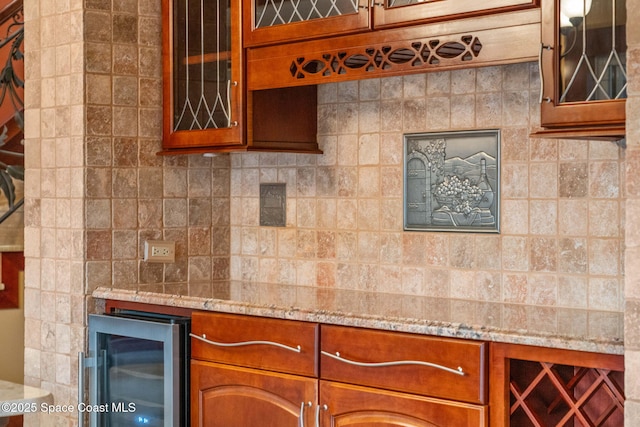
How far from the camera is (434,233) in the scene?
308 centimetres

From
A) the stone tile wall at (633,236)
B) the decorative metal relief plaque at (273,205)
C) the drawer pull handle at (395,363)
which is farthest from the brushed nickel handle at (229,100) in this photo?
the stone tile wall at (633,236)

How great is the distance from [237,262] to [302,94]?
0.79m

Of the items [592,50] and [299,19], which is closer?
[592,50]

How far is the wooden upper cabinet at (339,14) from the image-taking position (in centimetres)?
257

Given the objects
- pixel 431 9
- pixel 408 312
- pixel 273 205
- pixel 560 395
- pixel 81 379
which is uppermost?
pixel 431 9

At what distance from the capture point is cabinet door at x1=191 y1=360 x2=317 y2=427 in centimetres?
271

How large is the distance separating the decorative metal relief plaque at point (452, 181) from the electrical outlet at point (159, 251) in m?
0.97

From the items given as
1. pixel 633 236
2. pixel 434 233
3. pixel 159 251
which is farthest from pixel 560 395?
pixel 159 251

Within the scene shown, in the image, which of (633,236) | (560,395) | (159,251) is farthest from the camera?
(159,251)

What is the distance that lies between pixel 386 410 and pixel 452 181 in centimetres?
88

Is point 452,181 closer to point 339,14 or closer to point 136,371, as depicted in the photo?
point 339,14

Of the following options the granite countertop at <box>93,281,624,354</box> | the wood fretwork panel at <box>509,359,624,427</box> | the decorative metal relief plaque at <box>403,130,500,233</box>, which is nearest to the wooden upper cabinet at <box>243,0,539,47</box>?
the decorative metal relief plaque at <box>403,130,500,233</box>

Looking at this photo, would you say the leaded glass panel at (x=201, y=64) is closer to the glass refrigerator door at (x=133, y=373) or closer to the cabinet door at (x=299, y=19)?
the cabinet door at (x=299, y=19)

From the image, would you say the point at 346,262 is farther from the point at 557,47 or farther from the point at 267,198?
the point at 557,47
